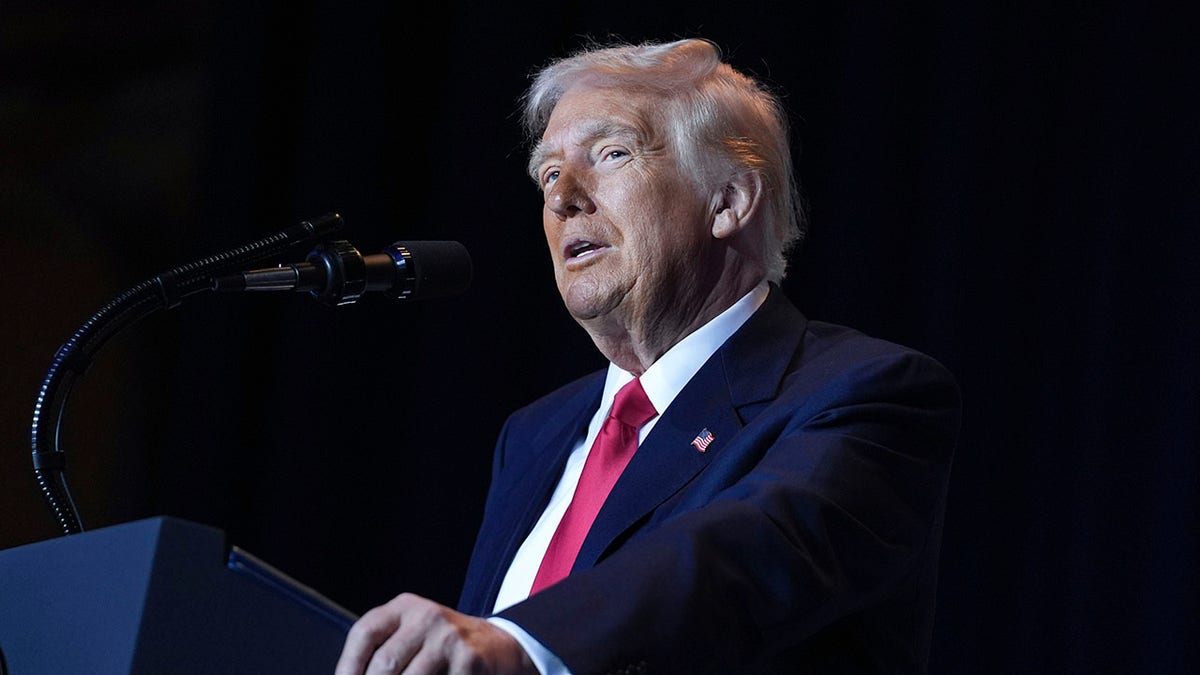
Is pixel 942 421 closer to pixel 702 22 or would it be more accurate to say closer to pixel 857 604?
pixel 857 604

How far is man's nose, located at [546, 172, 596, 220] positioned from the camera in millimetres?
2234

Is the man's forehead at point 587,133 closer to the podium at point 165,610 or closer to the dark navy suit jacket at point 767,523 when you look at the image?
the dark navy suit jacket at point 767,523

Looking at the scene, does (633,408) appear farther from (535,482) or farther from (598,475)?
(535,482)

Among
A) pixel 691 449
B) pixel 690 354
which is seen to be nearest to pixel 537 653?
pixel 691 449

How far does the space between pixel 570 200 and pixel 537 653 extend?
114 centimetres

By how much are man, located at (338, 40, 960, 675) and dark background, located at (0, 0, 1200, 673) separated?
Answer: 0.74 metres

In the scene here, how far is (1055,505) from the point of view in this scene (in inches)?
119

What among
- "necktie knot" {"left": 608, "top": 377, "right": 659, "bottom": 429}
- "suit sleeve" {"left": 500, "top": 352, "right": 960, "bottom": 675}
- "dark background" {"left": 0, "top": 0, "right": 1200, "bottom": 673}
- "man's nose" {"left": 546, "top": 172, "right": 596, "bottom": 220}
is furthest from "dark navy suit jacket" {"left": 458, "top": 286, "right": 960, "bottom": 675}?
"dark background" {"left": 0, "top": 0, "right": 1200, "bottom": 673}

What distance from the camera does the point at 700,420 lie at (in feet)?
6.26

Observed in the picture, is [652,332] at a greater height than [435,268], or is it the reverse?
[435,268]

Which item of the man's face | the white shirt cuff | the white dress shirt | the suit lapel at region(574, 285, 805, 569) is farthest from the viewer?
the man's face

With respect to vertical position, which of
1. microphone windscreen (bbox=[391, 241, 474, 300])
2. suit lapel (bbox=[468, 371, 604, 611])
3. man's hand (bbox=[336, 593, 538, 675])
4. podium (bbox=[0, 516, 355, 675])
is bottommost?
suit lapel (bbox=[468, 371, 604, 611])

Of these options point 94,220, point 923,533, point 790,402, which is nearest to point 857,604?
point 923,533

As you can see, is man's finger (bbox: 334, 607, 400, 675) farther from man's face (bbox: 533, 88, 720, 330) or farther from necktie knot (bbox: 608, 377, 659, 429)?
man's face (bbox: 533, 88, 720, 330)
